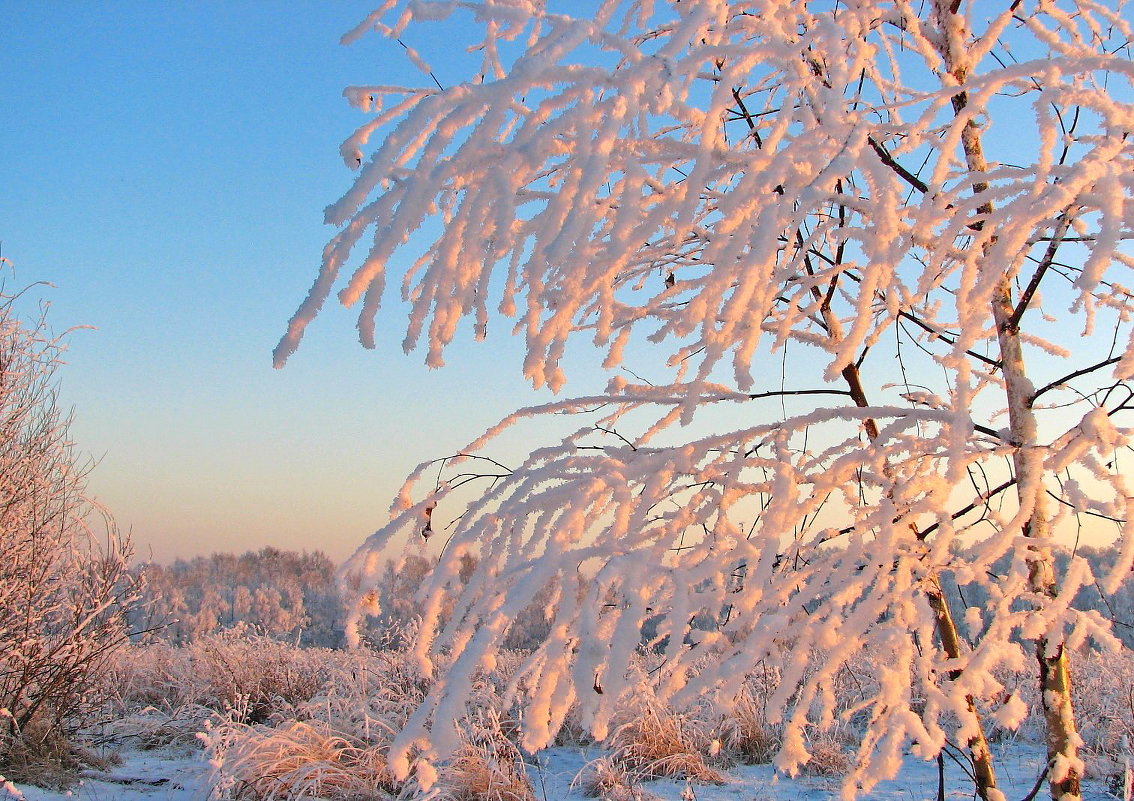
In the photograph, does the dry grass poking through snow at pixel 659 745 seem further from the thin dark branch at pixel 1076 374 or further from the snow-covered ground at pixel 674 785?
the thin dark branch at pixel 1076 374

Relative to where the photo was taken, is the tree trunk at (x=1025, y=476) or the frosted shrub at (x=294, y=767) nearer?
the tree trunk at (x=1025, y=476)

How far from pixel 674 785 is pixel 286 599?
86.0 feet

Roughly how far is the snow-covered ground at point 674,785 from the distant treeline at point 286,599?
10495mm

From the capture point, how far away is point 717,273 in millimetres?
1362

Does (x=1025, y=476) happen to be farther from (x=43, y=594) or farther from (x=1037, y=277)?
(x=43, y=594)

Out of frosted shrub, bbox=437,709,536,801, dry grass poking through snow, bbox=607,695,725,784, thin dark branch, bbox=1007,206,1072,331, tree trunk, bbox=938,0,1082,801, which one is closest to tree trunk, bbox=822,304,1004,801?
tree trunk, bbox=938,0,1082,801

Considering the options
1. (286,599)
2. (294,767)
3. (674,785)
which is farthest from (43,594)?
(286,599)

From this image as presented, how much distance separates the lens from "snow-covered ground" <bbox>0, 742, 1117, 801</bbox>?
16.6 feet

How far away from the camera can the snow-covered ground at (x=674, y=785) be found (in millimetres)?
5070

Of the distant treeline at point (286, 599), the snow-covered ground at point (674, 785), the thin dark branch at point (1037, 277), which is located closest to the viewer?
the thin dark branch at point (1037, 277)

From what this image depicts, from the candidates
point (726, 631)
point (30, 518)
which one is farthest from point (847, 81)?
point (30, 518)

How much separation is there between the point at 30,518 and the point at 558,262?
647 centimetres

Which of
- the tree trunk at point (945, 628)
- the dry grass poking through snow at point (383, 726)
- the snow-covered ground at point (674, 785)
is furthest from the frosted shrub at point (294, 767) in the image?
the tree trunk at point (945, 628)

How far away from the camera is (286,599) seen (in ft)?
94.3
